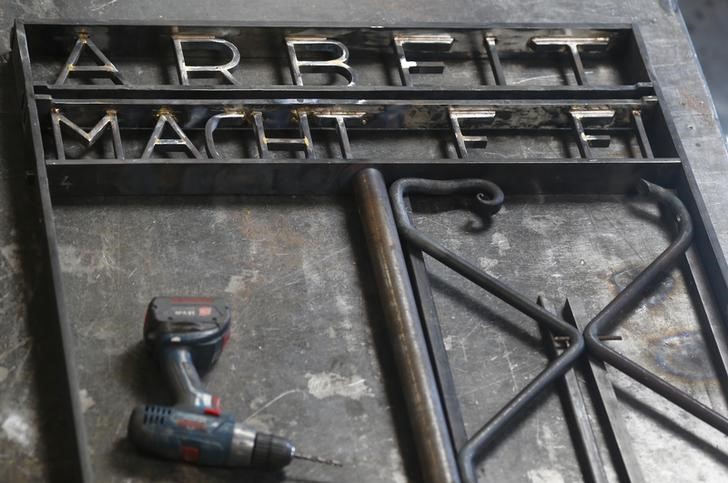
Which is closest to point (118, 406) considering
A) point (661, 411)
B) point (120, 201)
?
point (120, 201)

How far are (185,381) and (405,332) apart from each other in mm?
719

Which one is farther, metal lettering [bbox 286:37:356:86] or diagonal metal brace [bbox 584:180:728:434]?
metal lettering [bbox 286:37:356:86]

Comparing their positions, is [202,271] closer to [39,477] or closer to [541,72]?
[39,477]

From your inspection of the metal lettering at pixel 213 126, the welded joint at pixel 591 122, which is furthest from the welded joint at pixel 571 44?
the metal lettering at pixel 213 126

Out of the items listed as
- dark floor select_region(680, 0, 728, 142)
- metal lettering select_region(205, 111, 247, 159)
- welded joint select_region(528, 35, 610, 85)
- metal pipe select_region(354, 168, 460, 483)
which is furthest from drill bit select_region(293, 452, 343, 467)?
dark floor select_region(680, 0, 728, 142)

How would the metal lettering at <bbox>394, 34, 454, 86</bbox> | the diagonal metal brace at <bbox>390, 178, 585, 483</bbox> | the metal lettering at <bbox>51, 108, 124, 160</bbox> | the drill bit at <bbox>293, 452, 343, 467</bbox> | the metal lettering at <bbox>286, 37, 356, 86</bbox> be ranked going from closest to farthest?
the drill bit at <bbox>293, 452, 343, 467</bbox>
the diagonal metal brace at <bbox>390, 178, 585, 483</bbox>
the metal lettering at <bbox>51, 108, 124, 160</bbox>
the metal lettering at <bbox>286, 37, 356, 86</bbox>
the metal lettering at <bbox>394, 34, 454, 86</bbox>

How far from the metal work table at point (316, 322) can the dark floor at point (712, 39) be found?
2.14 m

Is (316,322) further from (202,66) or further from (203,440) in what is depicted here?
(202,66)

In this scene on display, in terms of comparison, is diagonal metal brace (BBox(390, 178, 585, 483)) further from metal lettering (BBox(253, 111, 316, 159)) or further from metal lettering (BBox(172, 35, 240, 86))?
metal lettering (BBox(172, 35, 240, 86))

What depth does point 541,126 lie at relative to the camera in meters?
4.98

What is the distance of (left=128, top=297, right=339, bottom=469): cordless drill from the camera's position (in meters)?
3.83

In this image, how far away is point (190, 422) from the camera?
3.83m

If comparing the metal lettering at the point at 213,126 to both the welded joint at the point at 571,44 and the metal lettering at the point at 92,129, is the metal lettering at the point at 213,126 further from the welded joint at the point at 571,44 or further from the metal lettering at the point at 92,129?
the welded joint at the point at 571,44

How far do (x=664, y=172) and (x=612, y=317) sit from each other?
2.23ft
